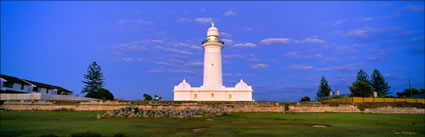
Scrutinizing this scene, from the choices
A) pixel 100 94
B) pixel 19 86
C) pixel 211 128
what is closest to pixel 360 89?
pixel 211 128

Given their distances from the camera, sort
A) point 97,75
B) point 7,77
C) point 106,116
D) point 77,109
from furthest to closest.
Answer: point 97,75, point 7,77, point 77,109, point 106,116

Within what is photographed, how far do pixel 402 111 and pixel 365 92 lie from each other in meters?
14.6

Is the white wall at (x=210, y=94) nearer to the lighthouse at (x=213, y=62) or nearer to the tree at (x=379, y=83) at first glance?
the lighthouse at (x=213, y=62)

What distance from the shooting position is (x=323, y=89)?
51.5 meters

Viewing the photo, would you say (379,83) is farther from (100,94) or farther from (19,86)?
(19,86)

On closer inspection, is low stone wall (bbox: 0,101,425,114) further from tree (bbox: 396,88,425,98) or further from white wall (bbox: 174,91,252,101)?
tree (bbox: 396,88,425,98)

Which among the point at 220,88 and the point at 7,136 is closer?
the point at 7,136

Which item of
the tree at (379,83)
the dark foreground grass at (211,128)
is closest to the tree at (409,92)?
the tree at (379,83)

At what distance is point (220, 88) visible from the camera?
1241 inches

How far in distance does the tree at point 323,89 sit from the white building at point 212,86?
2611 centimetres

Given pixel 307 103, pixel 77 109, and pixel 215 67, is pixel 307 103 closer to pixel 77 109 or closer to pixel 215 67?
pixel 215 67

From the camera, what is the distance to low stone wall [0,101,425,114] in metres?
22.1

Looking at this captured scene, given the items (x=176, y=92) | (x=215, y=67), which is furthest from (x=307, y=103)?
(x=176, y=92)

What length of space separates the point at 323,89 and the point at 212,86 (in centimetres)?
2940
